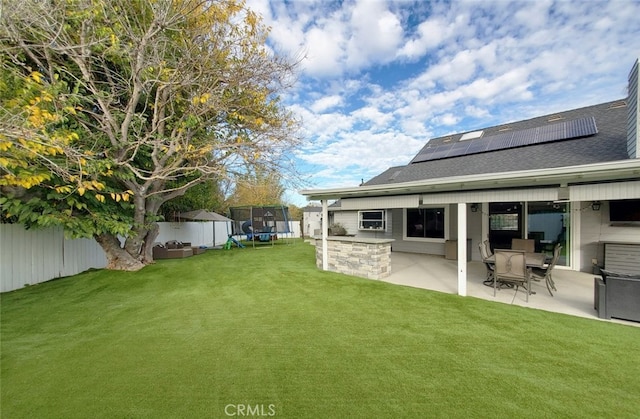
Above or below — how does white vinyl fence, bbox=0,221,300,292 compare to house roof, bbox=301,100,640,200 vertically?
below

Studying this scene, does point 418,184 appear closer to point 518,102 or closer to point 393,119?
point 393,119

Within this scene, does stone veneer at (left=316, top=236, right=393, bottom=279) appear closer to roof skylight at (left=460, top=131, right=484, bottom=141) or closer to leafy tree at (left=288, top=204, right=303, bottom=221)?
roof skylight at (left=460, top=131, right=484, bottom=141)

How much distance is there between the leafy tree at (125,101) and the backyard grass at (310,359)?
7.76ft

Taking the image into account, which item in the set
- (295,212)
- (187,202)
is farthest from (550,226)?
(295,212)

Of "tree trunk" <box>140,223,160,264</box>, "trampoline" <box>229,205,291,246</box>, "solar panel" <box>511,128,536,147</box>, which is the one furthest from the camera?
"trampoline" <box>229,205,291,246</box>

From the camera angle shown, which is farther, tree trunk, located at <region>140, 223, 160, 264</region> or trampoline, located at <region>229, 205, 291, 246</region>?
trampoline, located at <region>229, 205, 291, 246</region>

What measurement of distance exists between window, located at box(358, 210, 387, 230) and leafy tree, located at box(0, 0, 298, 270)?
20.8 feet

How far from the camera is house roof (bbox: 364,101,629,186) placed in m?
5.80

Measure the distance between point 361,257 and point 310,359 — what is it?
4.11m

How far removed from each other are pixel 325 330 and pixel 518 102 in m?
12.8

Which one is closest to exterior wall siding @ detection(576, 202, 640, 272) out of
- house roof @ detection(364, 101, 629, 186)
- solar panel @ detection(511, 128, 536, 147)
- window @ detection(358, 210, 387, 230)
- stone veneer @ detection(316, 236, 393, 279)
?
house roof @ detection(364, 101, 629, 186)

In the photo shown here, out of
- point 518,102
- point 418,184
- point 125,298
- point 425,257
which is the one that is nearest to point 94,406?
point 125,298

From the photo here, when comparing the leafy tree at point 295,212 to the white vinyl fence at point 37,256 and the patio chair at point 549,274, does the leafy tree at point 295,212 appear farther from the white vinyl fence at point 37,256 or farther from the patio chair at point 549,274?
the patio chair at point 549,274

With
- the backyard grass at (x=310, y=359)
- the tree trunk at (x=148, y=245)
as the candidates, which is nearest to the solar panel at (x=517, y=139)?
the backyard grass at (x=310, y=359)
